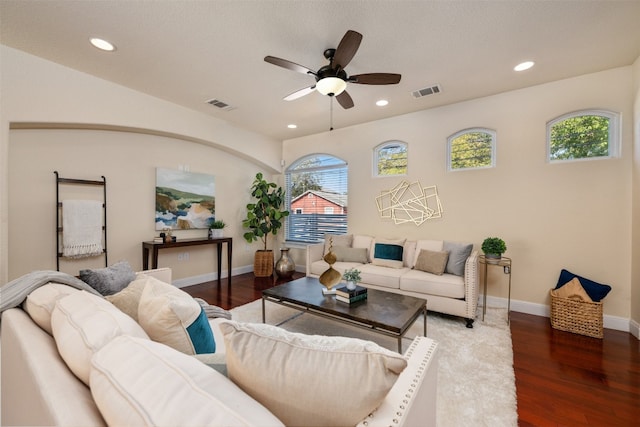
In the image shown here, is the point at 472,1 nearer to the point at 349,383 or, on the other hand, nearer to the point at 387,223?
the point at 349,383

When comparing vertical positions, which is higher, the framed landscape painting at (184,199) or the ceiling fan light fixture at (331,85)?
the ceiling fan light fixture at (331,85)

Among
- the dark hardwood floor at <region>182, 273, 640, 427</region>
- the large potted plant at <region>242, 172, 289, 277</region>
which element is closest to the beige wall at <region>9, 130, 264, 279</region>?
the large potted plant at <region>242, 172, 289, 277</region>

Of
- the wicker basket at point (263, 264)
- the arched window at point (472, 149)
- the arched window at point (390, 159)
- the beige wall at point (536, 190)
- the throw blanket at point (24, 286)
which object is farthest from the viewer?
the wicker basket at point (263, 264)

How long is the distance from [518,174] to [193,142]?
497cm

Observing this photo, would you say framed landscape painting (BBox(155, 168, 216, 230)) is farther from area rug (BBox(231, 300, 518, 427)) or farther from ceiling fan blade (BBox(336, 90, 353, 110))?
ceiling fan blade (BBox(336, 90, 353, 110))

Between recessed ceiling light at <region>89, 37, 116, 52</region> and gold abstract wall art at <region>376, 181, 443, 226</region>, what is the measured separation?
3907 millimetres

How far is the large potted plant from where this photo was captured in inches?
203

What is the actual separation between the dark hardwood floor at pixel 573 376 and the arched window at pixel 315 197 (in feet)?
10.4

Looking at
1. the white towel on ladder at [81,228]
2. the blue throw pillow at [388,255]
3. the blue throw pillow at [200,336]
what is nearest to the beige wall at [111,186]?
the white towel on ladder at [81,228]

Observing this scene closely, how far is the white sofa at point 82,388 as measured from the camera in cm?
59

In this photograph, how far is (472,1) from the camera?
201 cm

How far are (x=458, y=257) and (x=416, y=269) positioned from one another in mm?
551

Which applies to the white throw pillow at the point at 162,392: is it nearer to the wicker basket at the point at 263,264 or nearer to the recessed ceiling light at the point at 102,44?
the recessed ceiling light at the point at 102,44

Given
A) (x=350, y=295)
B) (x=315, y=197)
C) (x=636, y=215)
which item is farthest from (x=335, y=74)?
(x=636, y=215)
